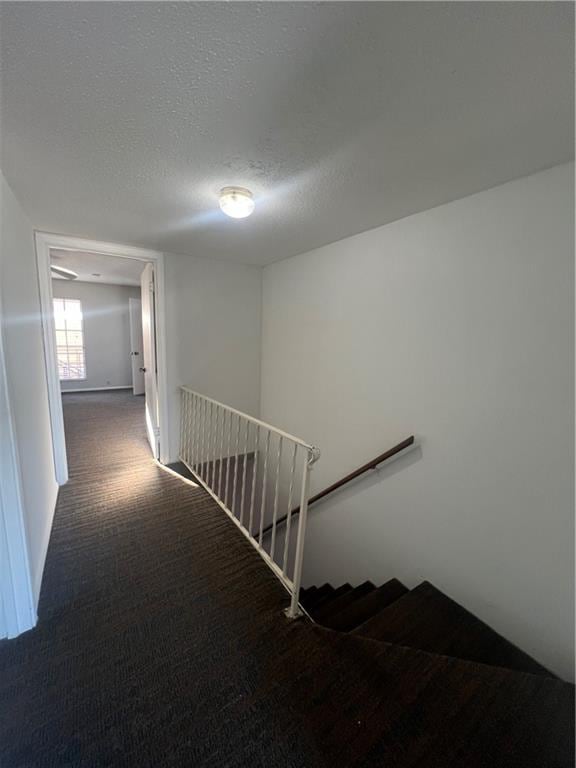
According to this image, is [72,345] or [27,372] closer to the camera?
[27,372]

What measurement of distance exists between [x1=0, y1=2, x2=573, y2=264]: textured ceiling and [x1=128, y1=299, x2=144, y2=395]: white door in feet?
13.5

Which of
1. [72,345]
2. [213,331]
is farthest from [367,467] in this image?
[72,345]

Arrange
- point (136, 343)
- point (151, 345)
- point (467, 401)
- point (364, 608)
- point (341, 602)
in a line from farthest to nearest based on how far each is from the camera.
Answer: point (136, 343) < point (151, 345) < point (341, 602) < point (364, 608) < point (467, 401)

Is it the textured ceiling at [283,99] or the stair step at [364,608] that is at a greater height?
the textured ceiling at [283,99]

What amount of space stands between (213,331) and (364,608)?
2753 mm

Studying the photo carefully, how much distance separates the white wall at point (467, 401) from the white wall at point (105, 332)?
535 centimetres

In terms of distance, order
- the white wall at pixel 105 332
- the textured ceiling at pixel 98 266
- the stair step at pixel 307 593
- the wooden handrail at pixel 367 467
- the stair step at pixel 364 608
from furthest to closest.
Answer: the white wall at pixel 105 332 < the textured ceiling at pixel 98 266 < the stair step at pixel 307 593 < the wooden handrail at pixel 367 467 < the stair step at pixel 364 608

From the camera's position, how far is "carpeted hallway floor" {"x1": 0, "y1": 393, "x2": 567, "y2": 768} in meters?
1.04

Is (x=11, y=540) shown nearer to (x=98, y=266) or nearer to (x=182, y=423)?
(x=182, y=423)

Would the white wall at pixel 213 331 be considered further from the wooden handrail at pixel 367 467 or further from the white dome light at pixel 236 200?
the white dome light at pixel 236 200

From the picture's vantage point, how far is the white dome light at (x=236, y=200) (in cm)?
160

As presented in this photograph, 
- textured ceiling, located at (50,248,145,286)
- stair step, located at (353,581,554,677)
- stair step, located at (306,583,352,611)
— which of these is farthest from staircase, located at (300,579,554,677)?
textured ceiling, located at (50,248,145,286)

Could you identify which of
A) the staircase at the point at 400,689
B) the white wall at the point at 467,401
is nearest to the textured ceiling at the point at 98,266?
the white wall at the point at 467,401

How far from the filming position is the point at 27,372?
5.96 ft
